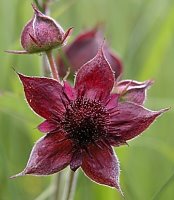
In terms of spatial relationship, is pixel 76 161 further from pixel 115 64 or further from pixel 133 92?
pixel 115 64

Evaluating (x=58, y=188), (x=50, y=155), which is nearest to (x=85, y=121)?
(x=50, y=155)

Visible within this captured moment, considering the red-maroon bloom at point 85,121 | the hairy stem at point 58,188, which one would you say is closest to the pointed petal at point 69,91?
the red-maroon bloom at point 85,121

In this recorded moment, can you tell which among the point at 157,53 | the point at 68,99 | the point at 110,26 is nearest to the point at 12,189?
the point at 68,99

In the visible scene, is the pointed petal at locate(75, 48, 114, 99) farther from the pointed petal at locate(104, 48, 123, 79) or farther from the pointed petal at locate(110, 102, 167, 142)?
the pointed petal at locate(104, 48, 123, 79)

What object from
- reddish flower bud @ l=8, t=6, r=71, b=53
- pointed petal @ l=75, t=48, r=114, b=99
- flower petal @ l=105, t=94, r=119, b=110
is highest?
reddish flower bud @ l=8, t=6, r=71, b=53

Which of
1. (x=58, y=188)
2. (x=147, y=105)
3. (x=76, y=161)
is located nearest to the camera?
(x=76, y=161)

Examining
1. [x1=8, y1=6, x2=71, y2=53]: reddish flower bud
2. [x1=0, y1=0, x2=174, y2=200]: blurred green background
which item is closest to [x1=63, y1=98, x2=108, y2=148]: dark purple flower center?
[x1=8, y1=6, x2=71, y2=53]: reddish flower bud

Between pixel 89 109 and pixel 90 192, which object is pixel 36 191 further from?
pixel 89 109
